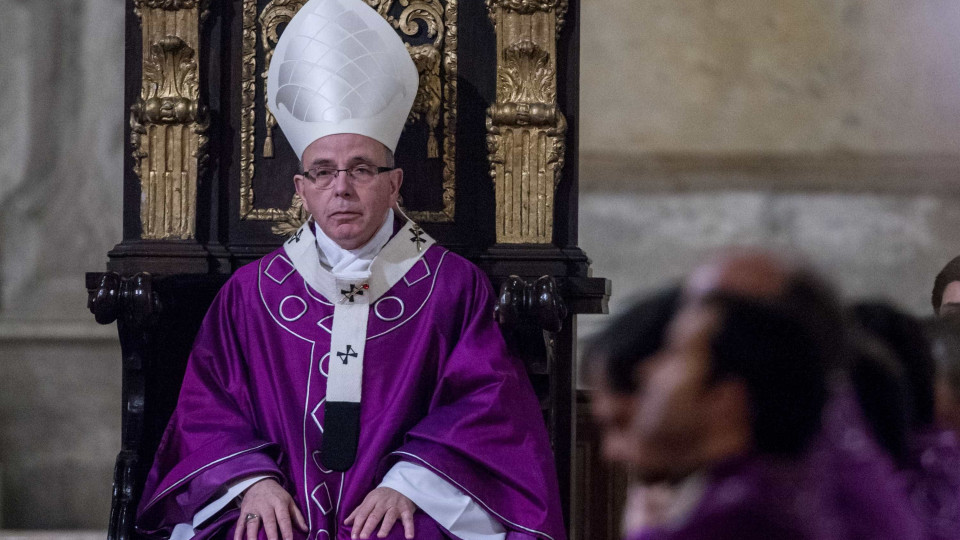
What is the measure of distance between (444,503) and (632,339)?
196cm

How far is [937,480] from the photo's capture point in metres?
0.88

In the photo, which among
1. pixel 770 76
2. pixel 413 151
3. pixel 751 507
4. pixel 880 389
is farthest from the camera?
pixel 770 76

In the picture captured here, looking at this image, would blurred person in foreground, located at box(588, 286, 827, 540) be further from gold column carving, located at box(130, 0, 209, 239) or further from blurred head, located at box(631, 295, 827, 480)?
gold column carving, located at box(130, 0, 209, 239)

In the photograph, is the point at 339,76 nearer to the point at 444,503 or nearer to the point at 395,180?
the point at 395,180

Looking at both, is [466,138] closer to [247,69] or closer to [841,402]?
[247,69]

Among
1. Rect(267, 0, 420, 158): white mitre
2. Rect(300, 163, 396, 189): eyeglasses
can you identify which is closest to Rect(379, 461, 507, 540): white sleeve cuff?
Rect(300, 163, 396, 189): eyeglasses

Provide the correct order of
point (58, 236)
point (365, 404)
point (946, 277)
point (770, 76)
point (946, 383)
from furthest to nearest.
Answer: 1. point (770, 76)
2. point (58, 236)
3. point (365, 404)
4. point (946, 277)
5. point (946, 383)

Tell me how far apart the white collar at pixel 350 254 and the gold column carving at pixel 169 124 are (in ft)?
1.57

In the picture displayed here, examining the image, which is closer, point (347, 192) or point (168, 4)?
point (347, 192)

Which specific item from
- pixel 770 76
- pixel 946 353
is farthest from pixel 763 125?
pixel 946 353

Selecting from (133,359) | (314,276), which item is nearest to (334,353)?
(314,276)

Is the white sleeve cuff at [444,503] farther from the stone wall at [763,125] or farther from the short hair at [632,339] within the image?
the stone wall at [763,125]

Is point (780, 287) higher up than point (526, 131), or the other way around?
point (526, 131)

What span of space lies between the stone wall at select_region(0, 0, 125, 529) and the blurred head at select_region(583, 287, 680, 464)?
4439mm
